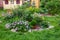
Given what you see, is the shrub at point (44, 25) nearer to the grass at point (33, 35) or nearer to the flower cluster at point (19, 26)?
the grass at point (33, 35)

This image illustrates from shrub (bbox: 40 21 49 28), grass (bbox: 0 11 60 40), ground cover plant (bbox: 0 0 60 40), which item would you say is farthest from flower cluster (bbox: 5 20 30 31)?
shrub (bbox: 40 21 49 28)

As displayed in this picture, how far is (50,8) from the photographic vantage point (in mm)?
17797

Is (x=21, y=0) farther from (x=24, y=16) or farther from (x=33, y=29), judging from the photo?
(x=33, y=29)

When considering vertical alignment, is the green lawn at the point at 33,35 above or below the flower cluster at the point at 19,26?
below

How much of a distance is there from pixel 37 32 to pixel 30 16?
2.52 metres

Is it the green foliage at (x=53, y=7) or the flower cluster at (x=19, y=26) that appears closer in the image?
the flower cluster at (x=19, y=26)

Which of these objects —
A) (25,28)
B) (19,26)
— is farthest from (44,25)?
(19,26)

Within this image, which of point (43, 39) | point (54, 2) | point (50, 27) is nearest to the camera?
point (43, 39)

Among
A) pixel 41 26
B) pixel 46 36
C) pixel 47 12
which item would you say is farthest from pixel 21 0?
pixel 46 36

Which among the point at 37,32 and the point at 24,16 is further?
the point at 24,16

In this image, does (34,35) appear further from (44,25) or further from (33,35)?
(44,25)

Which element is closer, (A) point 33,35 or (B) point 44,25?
(A) point 33,35

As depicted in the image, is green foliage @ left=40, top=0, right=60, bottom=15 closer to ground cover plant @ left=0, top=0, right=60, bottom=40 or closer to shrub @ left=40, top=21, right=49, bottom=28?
ground cover plant @ left=0, top=0, right=60, bottom=40

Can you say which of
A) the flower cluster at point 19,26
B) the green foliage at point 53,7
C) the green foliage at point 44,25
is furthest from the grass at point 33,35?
the green foliage at point 53,7
